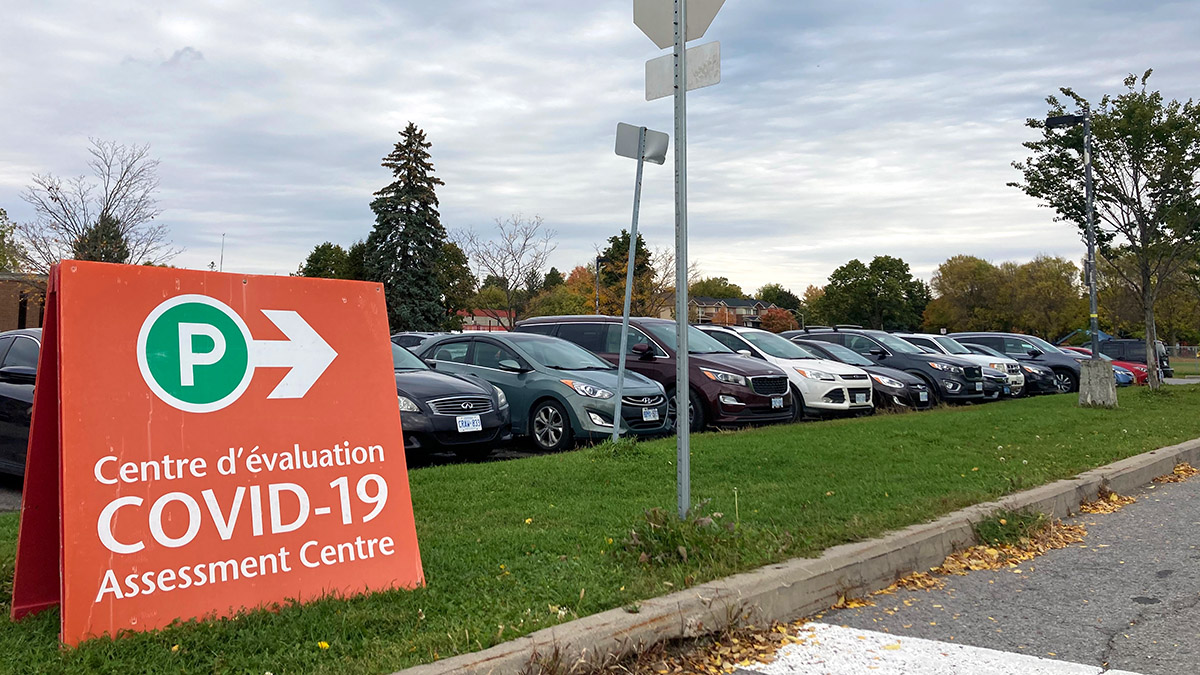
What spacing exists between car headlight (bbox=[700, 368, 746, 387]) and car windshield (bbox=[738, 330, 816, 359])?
2849 millimetres

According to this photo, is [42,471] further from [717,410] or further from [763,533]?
[717,410]

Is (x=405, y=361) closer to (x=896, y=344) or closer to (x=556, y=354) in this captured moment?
(x=556, y=354)

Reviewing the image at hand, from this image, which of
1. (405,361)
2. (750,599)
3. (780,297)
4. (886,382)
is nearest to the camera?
(750,599)

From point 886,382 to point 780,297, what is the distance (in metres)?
146

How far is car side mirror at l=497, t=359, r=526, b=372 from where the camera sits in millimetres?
10945

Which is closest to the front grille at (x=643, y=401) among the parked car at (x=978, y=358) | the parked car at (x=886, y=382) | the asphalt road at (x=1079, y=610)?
the parked car at (x=886, y=382)

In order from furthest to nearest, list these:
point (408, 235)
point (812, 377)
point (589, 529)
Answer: point (408, 235) → point (812, 377) → point (589, 529)

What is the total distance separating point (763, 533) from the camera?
16.5ft

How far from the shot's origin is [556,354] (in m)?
11.4

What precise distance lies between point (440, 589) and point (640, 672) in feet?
3.61

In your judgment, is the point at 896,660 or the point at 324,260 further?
the point at 324,260

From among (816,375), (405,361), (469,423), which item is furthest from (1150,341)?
(405,361)

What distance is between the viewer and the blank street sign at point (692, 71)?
4.83m

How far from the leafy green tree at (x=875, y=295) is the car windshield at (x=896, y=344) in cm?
8173
